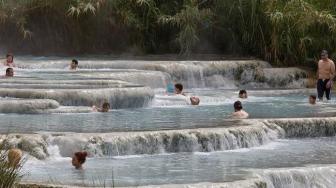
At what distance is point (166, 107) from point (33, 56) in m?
9.59

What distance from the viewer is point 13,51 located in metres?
27.9

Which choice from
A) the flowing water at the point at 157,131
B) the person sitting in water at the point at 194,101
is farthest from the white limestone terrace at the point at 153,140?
the person sitting in water at the point at 194,101

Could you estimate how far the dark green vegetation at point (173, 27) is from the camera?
24078mm

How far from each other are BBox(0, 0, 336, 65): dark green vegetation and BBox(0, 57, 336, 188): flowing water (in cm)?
287

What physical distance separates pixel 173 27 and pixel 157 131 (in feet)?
47.4

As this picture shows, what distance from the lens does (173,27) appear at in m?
26.9

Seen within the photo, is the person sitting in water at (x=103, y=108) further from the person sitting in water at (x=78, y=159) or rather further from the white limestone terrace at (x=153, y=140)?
the person sitting in water at (x=78, y=159)

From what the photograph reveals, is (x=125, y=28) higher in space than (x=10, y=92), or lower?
higher

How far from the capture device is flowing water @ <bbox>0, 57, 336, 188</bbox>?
429 inches

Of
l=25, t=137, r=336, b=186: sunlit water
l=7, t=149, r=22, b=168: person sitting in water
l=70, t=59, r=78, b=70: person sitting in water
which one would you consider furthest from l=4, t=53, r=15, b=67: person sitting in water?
l=7, t=149, r=22, b=168: person sitting in water

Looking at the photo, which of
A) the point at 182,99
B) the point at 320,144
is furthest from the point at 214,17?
the point at 320,144

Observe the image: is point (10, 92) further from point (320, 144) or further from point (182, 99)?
point (320, 144)

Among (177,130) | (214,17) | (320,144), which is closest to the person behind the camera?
(177,130)

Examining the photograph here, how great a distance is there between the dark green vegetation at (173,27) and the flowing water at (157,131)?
2.87 meters
